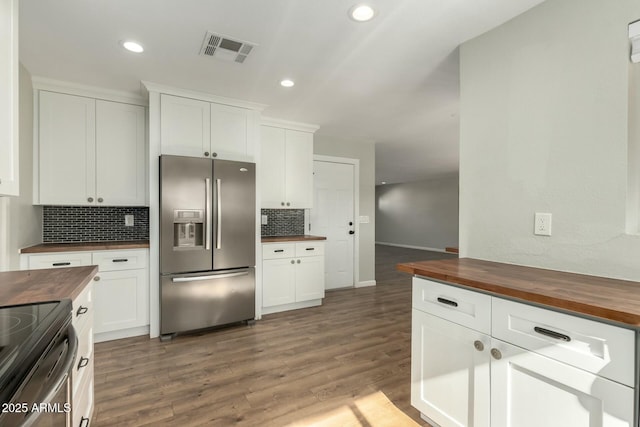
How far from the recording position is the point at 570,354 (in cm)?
108

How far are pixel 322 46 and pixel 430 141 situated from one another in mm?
3529

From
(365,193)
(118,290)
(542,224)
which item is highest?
(365,193)

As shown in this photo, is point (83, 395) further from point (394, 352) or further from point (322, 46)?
point (322, 46)

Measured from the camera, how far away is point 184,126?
3115 mm

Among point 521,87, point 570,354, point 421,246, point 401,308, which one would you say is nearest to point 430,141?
point 401,308

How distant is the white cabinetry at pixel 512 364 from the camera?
99 centimetres

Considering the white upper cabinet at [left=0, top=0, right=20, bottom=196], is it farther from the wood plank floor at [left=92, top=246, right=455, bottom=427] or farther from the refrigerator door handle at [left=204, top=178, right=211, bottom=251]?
the refrigerator door handle at [left=204, top=178, right=211, bottom=251]

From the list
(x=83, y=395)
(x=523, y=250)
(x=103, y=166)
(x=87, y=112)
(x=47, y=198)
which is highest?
(x=87, y=112)

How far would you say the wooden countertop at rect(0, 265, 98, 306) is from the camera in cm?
125

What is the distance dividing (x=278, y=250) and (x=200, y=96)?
1909mm

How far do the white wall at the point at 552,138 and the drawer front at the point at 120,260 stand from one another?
114 inches

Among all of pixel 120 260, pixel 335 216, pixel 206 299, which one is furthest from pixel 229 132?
pixel 335 216

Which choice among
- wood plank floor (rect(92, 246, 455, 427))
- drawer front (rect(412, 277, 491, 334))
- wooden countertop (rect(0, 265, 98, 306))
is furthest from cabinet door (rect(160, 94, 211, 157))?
drawer front (rect(412, 277, 491, 334))

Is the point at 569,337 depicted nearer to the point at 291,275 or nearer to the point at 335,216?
the point at 291,275
